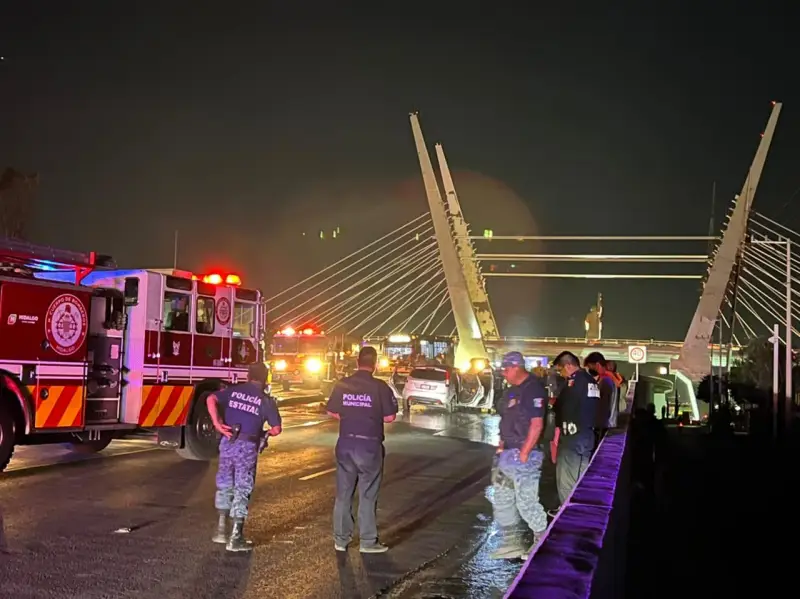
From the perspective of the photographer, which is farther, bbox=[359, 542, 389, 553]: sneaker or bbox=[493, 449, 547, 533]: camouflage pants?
bbox=[359, 542, 389, 553]: sneaker

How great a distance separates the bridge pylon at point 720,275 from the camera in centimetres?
4781

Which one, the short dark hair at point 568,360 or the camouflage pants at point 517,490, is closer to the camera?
the camouflage pants at point 517,490

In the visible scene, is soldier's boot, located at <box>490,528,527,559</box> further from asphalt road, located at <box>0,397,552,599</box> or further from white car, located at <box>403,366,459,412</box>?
white car, located at <box>403,366,459,412</box>

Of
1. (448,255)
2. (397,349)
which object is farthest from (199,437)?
(448,255)

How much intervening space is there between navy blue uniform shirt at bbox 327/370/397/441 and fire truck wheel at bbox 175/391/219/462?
6471 mm

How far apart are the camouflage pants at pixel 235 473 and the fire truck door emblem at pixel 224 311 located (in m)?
6.63

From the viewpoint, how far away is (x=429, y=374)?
27828mm

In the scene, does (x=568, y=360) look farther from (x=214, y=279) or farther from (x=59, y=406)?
(x=214, y=279)

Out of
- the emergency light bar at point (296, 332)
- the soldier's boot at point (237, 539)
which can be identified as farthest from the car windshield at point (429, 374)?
the soldier's boot at point (237, 539)

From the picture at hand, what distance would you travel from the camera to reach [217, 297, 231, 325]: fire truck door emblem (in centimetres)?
1395

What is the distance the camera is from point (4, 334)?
10.3 metres

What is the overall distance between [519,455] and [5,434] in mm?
6586

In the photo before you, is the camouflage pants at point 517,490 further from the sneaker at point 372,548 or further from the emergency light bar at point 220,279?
the emergency light bar at point 220,279

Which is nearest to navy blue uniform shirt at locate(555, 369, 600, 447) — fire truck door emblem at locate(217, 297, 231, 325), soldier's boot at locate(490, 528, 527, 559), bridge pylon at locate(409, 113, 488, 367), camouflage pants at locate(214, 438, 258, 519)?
soldier's boot at locate(490, 528, 527, 559)
